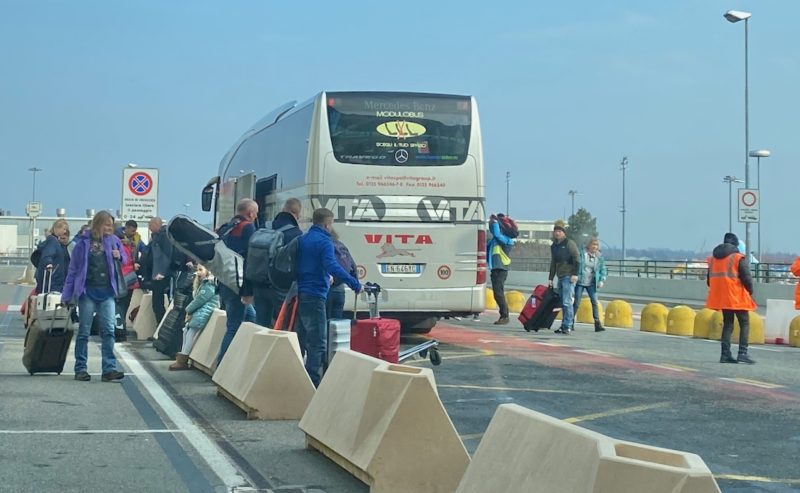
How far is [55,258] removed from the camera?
14773 millimetres

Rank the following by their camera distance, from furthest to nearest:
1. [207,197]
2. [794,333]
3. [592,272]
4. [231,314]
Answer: [207,197] < [592,272] < [794,333] < [231,314]

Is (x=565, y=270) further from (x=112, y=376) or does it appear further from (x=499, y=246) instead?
(x=112, y=376)

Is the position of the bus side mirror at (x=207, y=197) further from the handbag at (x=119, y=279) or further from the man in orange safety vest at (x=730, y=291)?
the handbag at (x=119, y=279)

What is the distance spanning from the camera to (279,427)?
8.36 metres

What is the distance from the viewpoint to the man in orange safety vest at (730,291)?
45.8 ft

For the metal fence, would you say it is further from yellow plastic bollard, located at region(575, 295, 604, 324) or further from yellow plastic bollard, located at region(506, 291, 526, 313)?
yellow plastic bollard, located at region(575, 295, 604, 324)

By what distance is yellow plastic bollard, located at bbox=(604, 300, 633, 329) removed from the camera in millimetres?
21672

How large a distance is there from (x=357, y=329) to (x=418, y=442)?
418 centimetres

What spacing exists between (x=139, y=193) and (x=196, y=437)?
18.7 meters

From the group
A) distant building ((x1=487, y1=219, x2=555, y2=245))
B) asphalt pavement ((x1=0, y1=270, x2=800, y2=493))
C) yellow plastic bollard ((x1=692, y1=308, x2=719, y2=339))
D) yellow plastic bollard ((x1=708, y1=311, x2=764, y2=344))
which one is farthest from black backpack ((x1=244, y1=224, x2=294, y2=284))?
distant building ((x1=487, y1=219, x2=555, y2=245))

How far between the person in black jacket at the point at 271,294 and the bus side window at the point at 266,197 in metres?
6.34

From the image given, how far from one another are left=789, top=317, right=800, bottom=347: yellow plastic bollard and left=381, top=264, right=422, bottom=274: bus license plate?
6738mm

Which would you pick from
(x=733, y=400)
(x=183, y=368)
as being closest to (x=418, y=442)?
(x=733, y=400)

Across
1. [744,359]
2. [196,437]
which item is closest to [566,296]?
[744,359]
